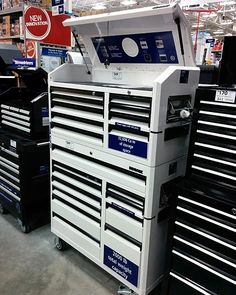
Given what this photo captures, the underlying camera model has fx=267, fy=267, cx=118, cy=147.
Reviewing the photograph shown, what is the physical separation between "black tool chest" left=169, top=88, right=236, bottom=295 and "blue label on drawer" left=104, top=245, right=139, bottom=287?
291mm

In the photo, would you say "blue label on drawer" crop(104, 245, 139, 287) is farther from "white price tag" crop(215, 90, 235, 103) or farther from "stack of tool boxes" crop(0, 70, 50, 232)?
"white price tag" crop(215, 90, 235, 103)

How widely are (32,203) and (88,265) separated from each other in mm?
706

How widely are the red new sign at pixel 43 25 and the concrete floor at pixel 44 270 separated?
6.19ft

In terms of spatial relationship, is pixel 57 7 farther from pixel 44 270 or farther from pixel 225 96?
pixel 44 270

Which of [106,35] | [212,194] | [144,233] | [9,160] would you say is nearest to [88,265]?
[144,233]

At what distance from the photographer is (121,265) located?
5.22ft

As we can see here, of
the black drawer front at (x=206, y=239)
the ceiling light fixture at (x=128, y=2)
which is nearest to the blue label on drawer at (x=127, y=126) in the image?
the black drawer front at (x=206, y=239)

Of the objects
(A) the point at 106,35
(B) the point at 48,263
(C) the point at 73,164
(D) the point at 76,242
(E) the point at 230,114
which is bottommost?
(B) the point at 48,263

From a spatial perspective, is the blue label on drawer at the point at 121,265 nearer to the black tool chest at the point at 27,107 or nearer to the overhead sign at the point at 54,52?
the black tool chest at the point at 27,107

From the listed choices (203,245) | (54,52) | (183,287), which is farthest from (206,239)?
(54,52)

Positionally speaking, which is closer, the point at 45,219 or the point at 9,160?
the point at 9,160

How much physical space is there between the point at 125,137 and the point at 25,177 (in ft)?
3.63

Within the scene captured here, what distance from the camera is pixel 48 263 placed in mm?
1959

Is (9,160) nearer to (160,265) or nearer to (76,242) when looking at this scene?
(76,242)
